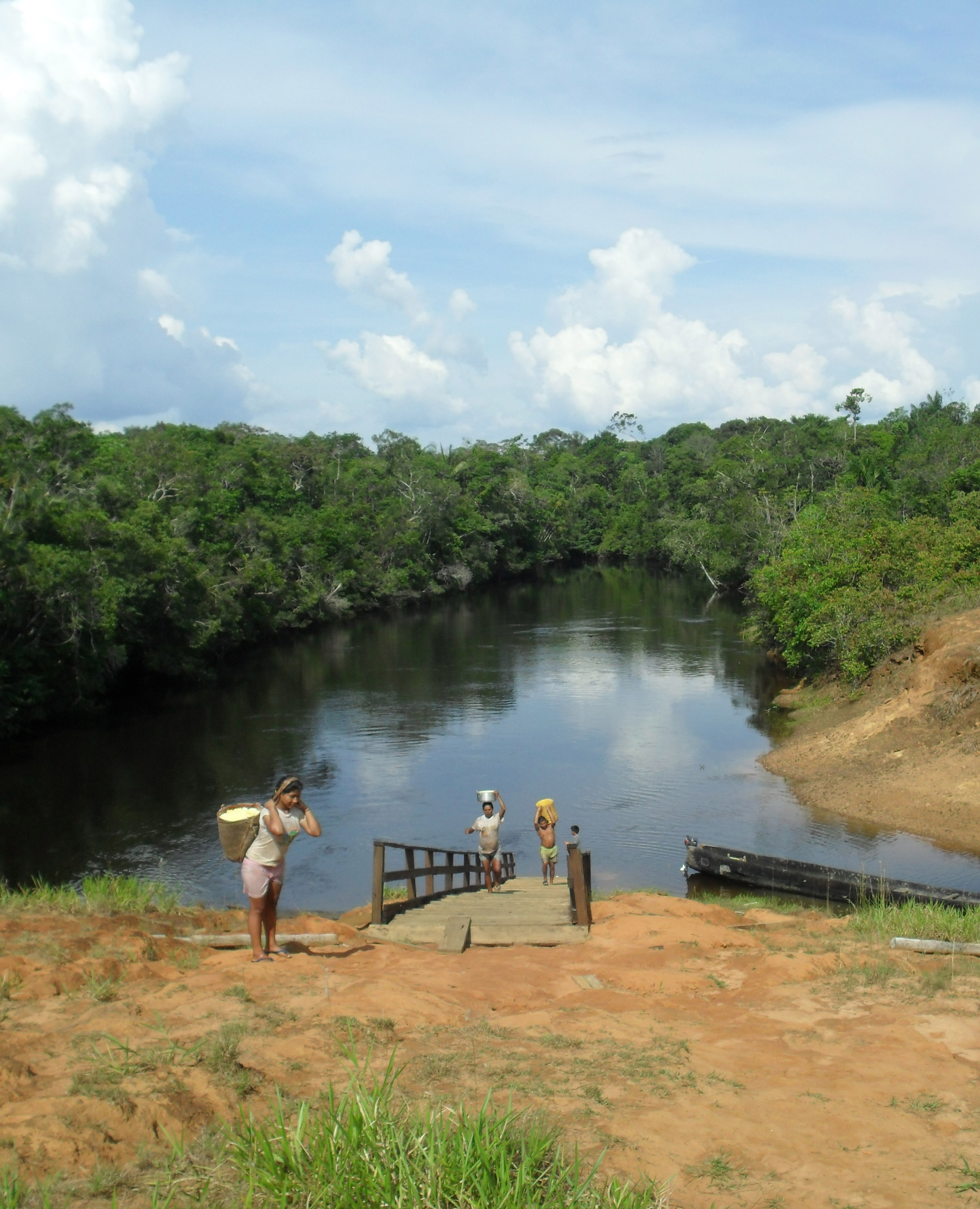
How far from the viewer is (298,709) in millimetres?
40844

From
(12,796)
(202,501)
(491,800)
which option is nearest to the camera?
(491,800)

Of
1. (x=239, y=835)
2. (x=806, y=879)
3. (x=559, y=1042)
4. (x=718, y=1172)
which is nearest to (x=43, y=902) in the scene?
(x=239, y=835)

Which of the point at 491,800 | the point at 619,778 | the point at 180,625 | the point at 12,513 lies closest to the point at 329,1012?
the point at 491,800

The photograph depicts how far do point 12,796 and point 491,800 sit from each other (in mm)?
18497

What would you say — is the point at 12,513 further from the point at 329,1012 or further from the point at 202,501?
the point at 329,1012

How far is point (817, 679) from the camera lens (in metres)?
39.2

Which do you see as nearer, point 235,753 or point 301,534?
point 235,753

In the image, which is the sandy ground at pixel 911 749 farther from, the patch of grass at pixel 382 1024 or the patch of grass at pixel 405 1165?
the patch of grass at pixel 405 1165

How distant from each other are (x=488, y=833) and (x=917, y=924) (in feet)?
21.1

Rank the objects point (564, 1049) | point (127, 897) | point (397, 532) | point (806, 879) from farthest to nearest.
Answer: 1. point (397, 532)
2. point (806, 879)
3. point (127, 897)
4. point (564, 1049)

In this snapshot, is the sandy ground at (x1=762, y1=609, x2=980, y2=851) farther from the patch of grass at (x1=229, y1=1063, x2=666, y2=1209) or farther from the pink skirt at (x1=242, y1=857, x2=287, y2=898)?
the patch of grass at (x1=229, y1=1063, x2=666, y2=1209)

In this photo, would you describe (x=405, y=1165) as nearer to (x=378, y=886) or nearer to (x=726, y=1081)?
(x=726, y=1081)

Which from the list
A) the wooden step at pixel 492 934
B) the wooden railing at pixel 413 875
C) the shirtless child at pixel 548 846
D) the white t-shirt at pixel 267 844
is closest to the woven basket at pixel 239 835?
the white t-shirt at pixel 267 844

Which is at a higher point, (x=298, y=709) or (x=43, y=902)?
(x=43, y=902)
